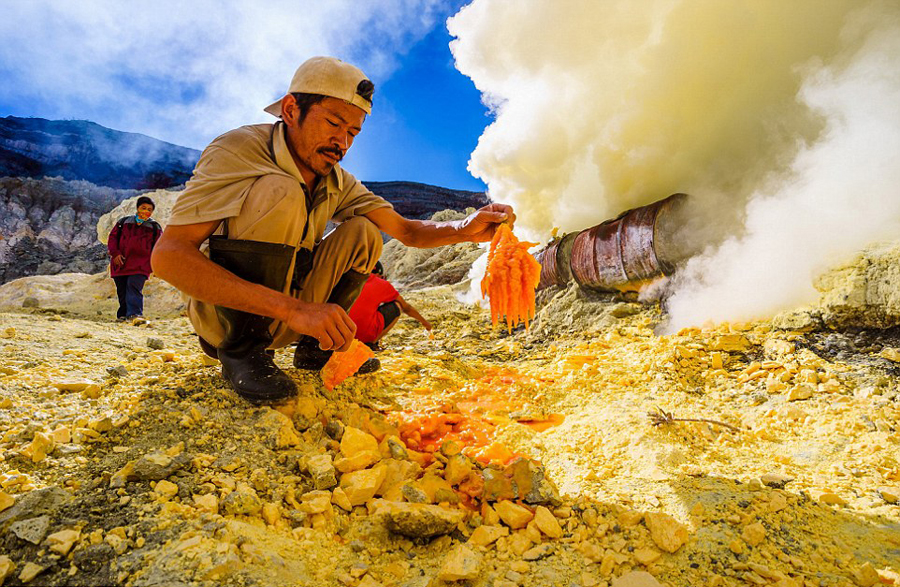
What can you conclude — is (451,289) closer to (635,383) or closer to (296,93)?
(635,383)

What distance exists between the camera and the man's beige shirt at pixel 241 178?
139 cm

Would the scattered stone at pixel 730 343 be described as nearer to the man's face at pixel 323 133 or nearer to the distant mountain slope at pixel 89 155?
the man's face at pixel 323 133

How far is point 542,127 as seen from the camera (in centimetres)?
446

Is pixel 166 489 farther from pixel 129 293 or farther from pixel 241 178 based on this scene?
pixel 129 293

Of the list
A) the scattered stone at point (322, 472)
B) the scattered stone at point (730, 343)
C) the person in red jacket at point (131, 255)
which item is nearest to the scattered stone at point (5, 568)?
the scattered stone at point (322, 472)

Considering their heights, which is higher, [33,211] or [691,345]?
[33,211]

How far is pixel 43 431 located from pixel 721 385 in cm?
247

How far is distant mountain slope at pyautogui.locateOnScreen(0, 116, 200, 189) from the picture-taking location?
15.9 metres

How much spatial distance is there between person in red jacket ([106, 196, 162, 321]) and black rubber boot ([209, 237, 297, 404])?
12.4 feet

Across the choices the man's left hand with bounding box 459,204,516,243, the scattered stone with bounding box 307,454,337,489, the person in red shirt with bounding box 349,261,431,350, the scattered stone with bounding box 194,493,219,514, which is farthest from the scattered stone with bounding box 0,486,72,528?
the person in red shirt with bounding box 349,261,431,350

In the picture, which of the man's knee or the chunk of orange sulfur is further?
the chunk of orange sulfur

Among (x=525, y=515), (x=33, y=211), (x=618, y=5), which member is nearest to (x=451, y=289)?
(x=618, y=5)

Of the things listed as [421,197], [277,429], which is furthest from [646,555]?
[421,197]

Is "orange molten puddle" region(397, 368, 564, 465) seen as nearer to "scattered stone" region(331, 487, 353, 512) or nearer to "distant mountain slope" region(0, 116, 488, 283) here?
"scattered stone" region(331, 487, 353, 512)
